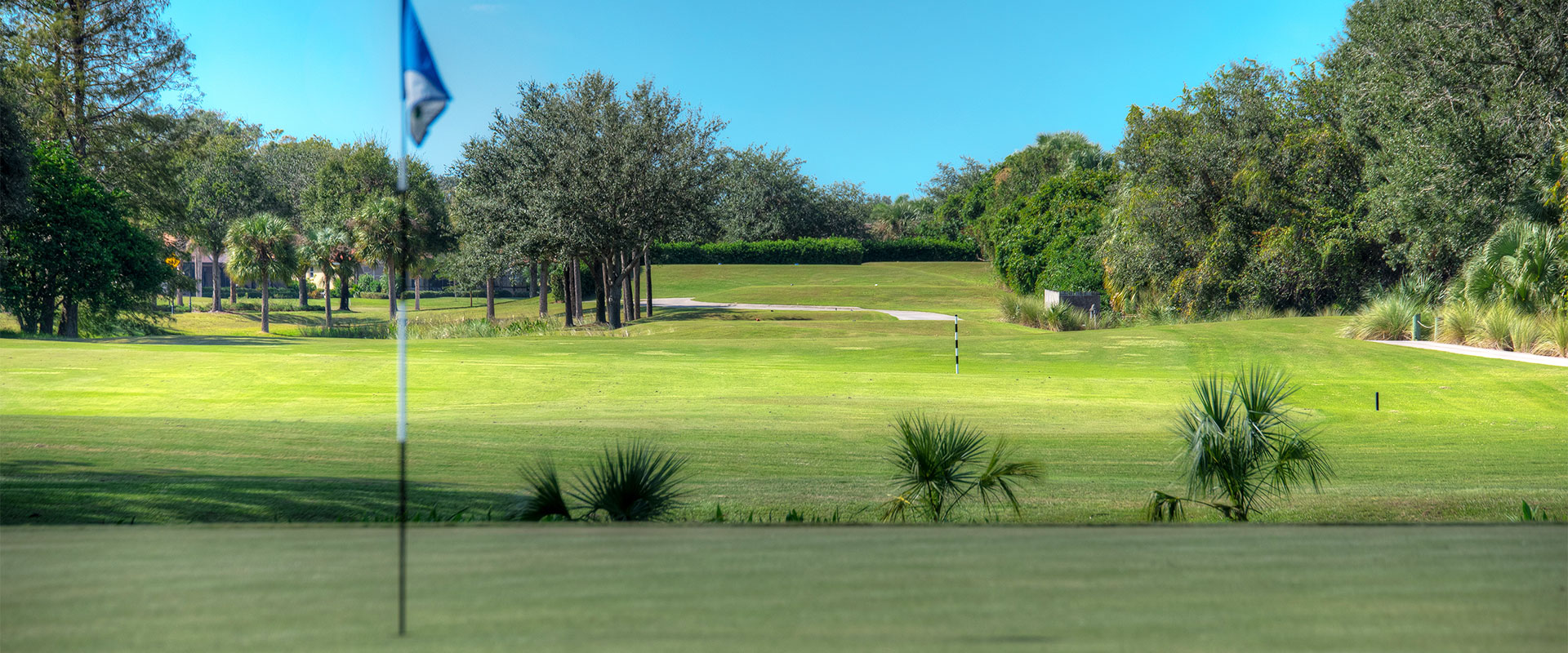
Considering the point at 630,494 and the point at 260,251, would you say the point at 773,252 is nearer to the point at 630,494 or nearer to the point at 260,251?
the point at 260,251

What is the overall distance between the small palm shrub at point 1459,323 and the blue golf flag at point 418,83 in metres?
27.0

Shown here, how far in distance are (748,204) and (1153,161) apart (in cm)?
5812

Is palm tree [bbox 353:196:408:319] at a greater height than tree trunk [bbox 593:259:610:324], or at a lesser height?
greater

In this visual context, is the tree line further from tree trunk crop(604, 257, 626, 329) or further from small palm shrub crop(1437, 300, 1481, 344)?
tree trunk crop(604, 257, 626, 329)

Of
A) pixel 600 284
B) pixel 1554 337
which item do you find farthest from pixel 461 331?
pixel 1554 337

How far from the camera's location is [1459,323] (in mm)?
24844

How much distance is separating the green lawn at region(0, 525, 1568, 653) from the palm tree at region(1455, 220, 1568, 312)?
23.6 meters

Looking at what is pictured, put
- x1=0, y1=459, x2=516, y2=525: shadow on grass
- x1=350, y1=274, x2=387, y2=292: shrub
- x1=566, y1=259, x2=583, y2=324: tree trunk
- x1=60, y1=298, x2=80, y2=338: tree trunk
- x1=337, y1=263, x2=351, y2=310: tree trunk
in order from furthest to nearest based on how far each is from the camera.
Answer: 1. x1=350, y1=274, x2=387, y2=292: shrub
2. x1=337, y1=263, x2=351, y2=310: tree trunk
3. x1=566, y1=259, x2=583, y2=324: tree trunk
4. x1=60, y1=298, x2=80, y2=338: tree trunk
5. x1=0, y1=459, x2=516, y2=525: shadow on grass

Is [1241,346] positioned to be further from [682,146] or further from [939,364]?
[682,146]

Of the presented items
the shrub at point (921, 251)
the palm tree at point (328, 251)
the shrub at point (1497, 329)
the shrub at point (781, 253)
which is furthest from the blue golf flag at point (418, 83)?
the shrub at point (921, 251)

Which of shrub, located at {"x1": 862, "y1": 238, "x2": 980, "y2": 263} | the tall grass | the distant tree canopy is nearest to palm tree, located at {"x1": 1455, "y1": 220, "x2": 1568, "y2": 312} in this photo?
the tall grass

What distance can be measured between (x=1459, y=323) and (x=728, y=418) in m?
20.7

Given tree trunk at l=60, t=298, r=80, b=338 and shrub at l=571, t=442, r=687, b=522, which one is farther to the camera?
tree trunk at l=60, t=298, r=80, b=338

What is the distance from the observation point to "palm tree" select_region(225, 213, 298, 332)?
4981 centimetres
